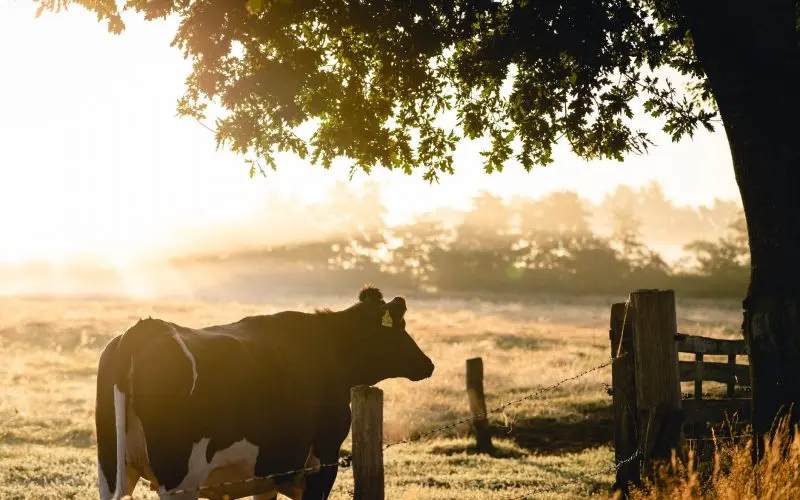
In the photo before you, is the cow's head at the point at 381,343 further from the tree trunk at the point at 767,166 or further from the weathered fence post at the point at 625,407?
the tree trunk at the point at 767,166

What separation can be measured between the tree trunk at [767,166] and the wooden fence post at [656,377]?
1.43 m

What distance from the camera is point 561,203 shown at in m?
108

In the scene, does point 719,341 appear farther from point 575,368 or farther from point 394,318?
point 575,368

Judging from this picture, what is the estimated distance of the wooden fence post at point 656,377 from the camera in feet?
24.4

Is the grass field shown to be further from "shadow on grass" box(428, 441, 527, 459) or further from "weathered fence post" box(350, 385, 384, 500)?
"weathered fence post" box(350, 385, 384, 500)

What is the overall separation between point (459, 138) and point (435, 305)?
55215 mm

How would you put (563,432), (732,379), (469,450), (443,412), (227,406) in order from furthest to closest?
(443,412)
(563,432)
(469,450)
(732,379)
(227,406)

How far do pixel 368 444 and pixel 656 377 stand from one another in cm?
272

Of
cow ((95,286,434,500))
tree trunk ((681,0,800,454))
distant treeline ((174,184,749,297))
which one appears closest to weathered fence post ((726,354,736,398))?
tree trunk ((681,0,800,454))

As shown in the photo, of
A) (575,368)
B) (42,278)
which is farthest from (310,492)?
(42,278)

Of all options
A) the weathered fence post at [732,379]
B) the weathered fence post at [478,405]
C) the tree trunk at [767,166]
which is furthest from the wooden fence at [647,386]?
the weathered fence post at [478,405]

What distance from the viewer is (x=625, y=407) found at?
25.6ft

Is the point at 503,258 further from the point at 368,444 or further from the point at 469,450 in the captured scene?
the point at 368,444

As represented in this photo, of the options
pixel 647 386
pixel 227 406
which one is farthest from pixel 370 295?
pixel 647 386
